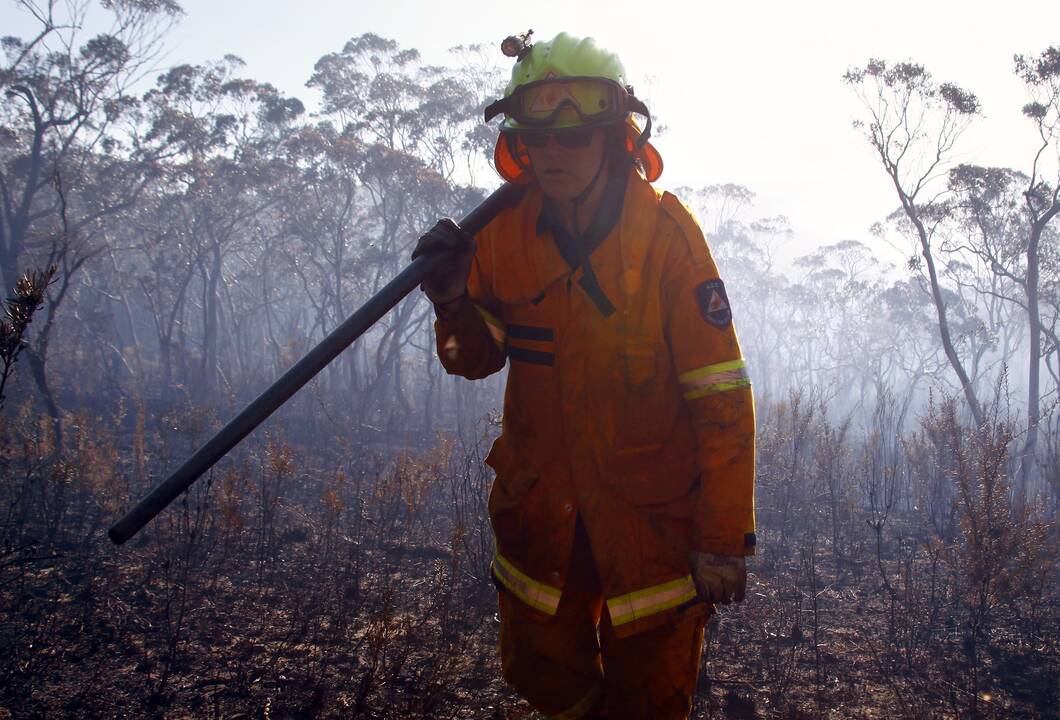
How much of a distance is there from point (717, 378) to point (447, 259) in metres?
0.81

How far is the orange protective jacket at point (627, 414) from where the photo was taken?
188cm

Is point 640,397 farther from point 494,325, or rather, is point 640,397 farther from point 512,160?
point 512,160

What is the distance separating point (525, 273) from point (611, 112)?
0.50m

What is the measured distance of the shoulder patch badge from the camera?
1898 millimetres

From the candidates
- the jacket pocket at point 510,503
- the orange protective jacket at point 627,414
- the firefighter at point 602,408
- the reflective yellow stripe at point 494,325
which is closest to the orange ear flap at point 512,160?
the firefighter at point 602,408

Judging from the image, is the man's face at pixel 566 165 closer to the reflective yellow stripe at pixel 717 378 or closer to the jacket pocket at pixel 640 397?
the jacket pocket at pixel 640 397

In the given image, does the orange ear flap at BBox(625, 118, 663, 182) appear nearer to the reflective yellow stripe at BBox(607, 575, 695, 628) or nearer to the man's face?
the man's face

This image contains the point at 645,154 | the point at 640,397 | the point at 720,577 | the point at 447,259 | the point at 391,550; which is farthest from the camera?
the point at 391,550

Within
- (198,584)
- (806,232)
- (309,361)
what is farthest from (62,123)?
(806,232)

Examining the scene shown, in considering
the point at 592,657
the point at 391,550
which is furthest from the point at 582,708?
the point at 391,550

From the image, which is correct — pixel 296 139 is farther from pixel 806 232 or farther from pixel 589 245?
pixel 806 232

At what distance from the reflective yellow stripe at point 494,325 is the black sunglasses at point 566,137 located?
49 centimetres

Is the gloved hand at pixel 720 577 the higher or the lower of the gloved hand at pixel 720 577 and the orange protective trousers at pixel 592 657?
the higher

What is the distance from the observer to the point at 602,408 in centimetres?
197
